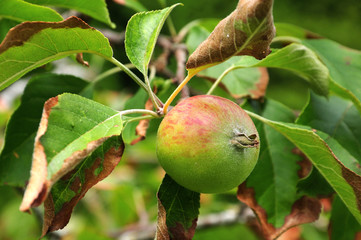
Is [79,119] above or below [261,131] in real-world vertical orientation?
above

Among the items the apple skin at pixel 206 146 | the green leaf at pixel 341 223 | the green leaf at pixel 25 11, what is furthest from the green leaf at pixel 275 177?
the green leaf at pixel 25 11

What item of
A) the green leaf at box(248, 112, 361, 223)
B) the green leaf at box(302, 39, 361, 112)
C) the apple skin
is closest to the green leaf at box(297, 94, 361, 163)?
the green leaf at box(302, 39, 361, 112)

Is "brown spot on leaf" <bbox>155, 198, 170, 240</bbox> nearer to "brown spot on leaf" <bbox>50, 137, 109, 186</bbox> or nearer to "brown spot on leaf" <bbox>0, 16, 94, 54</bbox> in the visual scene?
"brown spot on leaf" <bbox>50, 137, 109, 186</bbox>

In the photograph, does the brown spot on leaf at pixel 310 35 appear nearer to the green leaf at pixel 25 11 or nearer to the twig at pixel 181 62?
the twig at pixel 181 62

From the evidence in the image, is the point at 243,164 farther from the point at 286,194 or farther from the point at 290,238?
the point at 290,238

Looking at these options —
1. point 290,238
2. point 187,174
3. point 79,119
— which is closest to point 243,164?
point 187,174

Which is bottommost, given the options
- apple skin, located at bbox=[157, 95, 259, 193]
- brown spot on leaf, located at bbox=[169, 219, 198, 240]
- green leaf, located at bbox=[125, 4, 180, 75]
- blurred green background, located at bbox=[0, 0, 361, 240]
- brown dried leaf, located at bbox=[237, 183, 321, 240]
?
blurred green background, located at bbox=[0, 0, 361, 240]

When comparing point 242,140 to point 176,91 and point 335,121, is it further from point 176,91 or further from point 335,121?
point 335,121
